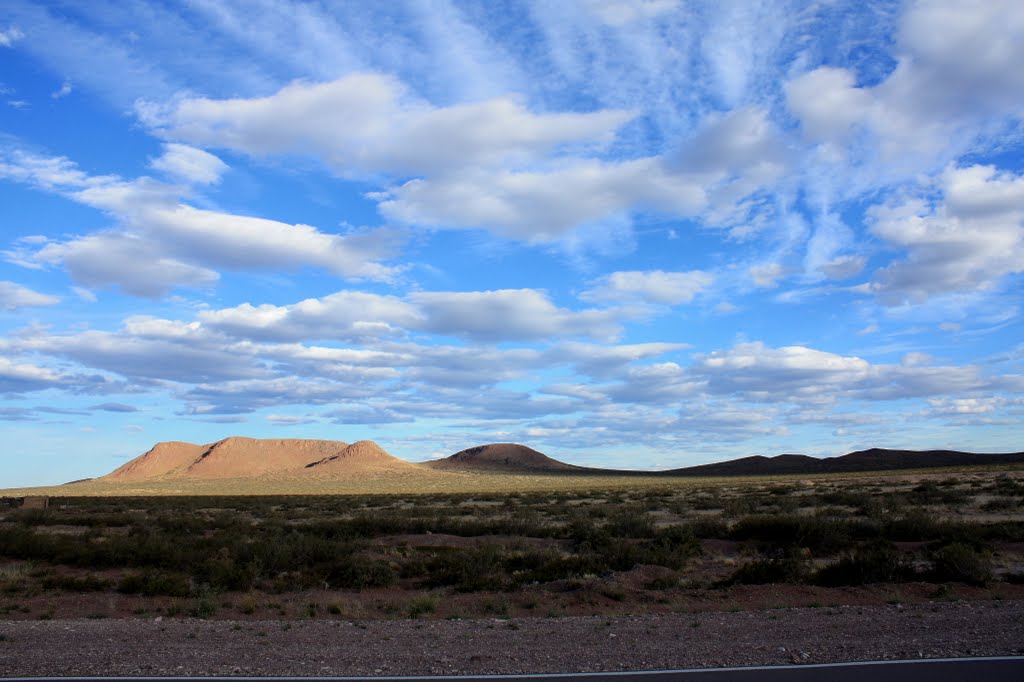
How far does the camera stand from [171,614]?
1655 cm

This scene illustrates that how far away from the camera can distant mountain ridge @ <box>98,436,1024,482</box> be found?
129 meters

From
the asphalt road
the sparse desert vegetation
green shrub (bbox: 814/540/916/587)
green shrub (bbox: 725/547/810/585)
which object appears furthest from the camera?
green shrub (bbox: 725/547/810/585)

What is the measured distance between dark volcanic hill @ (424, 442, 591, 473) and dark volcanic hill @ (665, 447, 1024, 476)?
30.0 m

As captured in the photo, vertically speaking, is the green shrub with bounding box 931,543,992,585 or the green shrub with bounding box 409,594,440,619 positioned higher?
the green shrub with bounding box 931,543,992,585

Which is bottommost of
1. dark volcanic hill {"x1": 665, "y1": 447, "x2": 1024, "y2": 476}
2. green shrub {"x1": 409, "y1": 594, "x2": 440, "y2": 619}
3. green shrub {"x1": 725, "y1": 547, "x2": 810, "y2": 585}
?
green shrub {"x1": 409, "y1": 594, "x2": 440, "y2": 619}

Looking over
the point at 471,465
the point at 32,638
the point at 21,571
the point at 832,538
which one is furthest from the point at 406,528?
the point at 471,465

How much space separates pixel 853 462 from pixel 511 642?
13029 cm

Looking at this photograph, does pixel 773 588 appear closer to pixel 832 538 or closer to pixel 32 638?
pixel 832 538

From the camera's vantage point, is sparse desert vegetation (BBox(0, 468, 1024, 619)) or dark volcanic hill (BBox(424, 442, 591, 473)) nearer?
sparse desert vegetation (BBox(0, 468, 1024, 619))

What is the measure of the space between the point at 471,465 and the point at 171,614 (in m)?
150

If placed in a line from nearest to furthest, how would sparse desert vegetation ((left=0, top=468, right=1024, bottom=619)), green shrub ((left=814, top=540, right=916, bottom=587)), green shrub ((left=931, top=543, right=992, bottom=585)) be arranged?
1. sparse desert vegetation ((left=0, top=468, right=1024, bottom=619))
2. green shrub ((left=931, top=543, right=992, bottom=585))
3. green shrub ((left=814, top=540, right=916, bottom=587))

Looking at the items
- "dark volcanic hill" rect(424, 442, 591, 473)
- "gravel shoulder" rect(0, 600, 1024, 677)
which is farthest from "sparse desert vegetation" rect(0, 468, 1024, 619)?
"dark volcanic hill" rect(424, 442, 591, 473)

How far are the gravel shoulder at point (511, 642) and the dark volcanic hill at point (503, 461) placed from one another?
467ft

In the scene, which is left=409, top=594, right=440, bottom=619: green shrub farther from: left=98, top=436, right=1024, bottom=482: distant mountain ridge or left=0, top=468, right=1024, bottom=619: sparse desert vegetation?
left=98, top=436, right=1024, bottom=482: distant mountain ridge
